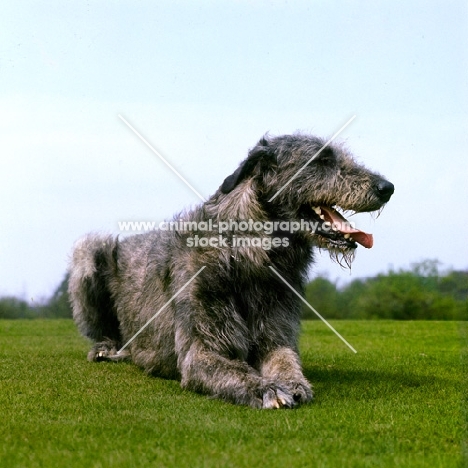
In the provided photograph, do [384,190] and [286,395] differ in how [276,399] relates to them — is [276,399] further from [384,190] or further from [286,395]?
Result: [384,190]

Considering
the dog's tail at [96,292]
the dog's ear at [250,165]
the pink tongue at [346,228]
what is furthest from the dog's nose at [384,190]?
the dog's tail at [96,292]

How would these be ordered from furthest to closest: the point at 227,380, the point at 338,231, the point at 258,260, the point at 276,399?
1. the point at 338,231
2. the point at 258,260
3. the point at 227,380
4. the point at 276,399

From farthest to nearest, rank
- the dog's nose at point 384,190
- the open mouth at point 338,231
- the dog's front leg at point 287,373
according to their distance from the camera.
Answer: the dog's nose at point 384,190
the open mouth at point 338,231
the dog's front leg at point 287,373

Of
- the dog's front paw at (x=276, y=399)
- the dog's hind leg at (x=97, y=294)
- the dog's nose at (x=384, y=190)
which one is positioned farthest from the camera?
the dog's hind leg at (x=97, y=294)

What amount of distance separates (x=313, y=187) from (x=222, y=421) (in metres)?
2.83

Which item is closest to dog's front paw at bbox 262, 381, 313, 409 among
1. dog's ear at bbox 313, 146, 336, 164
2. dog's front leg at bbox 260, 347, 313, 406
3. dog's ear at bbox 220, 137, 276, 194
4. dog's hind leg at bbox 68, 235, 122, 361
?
dog's front leg at bbox 260, 347, 313, 406

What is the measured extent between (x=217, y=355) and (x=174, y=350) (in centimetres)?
107

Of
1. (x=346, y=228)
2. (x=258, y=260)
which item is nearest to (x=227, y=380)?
(x=258, y=260)

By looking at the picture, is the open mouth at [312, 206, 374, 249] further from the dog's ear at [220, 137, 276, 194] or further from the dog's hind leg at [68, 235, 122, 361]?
the dog's hind leg at [68, 235, 122, 361]

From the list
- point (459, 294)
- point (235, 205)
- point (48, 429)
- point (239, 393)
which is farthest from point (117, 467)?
point (459, 294)

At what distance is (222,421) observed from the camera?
5340 millimetres

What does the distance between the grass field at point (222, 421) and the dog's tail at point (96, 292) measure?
76 cm

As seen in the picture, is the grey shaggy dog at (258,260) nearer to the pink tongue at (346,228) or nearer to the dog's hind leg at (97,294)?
the pink tongue at (346,228)

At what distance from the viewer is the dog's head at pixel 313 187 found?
7.21 m
